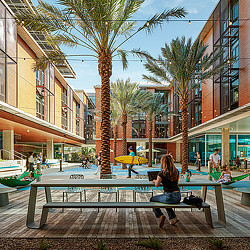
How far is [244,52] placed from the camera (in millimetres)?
16516

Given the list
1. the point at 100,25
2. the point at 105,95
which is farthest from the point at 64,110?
the point at 100,25

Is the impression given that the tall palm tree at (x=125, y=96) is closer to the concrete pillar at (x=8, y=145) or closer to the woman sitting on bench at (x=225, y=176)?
the concrete pillar at (x=8, y=145)

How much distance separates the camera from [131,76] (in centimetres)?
2409

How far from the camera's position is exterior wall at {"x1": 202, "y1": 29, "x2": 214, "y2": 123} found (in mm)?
23847

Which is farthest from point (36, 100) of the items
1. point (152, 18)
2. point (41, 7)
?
point (152, 18)

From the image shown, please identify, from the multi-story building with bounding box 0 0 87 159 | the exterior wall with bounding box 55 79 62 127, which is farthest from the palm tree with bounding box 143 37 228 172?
the exterior wall with bounding box 55 79 62 127

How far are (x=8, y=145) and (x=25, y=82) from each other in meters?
5.96

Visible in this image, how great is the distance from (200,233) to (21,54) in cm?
2116

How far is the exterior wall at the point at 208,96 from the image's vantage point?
78.2 feet

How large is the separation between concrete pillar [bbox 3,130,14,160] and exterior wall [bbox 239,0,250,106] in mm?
→ 18704

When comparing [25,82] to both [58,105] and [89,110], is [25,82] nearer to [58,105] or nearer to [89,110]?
[58,105]

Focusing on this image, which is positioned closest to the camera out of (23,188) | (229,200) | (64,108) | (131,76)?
(229,200)

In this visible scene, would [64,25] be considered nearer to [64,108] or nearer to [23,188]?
[23,188]

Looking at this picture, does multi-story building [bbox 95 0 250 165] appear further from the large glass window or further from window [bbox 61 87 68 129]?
window [bbox 61 87 68 129]
